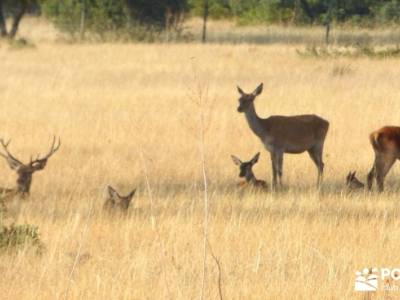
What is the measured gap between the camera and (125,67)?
23891 millimetres

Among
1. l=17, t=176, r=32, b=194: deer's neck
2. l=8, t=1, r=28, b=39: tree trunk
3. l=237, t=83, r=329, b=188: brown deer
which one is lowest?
l=17, t=176, r=32, b=194: deer's neck

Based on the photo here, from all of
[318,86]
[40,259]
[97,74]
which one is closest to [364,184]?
[40,259]

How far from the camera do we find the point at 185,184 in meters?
11.3

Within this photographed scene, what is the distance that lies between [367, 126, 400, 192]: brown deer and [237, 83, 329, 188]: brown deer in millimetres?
719

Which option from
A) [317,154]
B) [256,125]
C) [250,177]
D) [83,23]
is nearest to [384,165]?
[317,154]

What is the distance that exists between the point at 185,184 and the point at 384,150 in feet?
6.87

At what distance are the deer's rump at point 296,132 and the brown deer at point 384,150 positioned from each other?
0.96m

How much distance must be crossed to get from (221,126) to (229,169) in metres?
2.85

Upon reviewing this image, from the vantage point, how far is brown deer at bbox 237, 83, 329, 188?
463 inches

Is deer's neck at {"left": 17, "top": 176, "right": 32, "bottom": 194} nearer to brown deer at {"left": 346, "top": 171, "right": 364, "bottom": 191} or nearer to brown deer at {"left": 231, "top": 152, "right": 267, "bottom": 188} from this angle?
brown deer at {"left": 231, "top": 152, "right": 267, "bottom": 188}

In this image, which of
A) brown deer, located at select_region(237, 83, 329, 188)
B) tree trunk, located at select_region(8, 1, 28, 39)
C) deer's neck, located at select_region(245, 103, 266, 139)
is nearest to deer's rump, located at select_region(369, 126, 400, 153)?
brown deer, located at select_region(237, 83, 329, 188)

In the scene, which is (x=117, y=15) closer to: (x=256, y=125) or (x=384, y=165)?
(x=256, y=125)

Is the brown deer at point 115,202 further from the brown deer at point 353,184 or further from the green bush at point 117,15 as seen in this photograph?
the green bush at point 117,15

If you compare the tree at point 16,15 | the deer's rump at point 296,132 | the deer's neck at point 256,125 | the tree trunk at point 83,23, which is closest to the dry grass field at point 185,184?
the deer's rump at point 296,132
